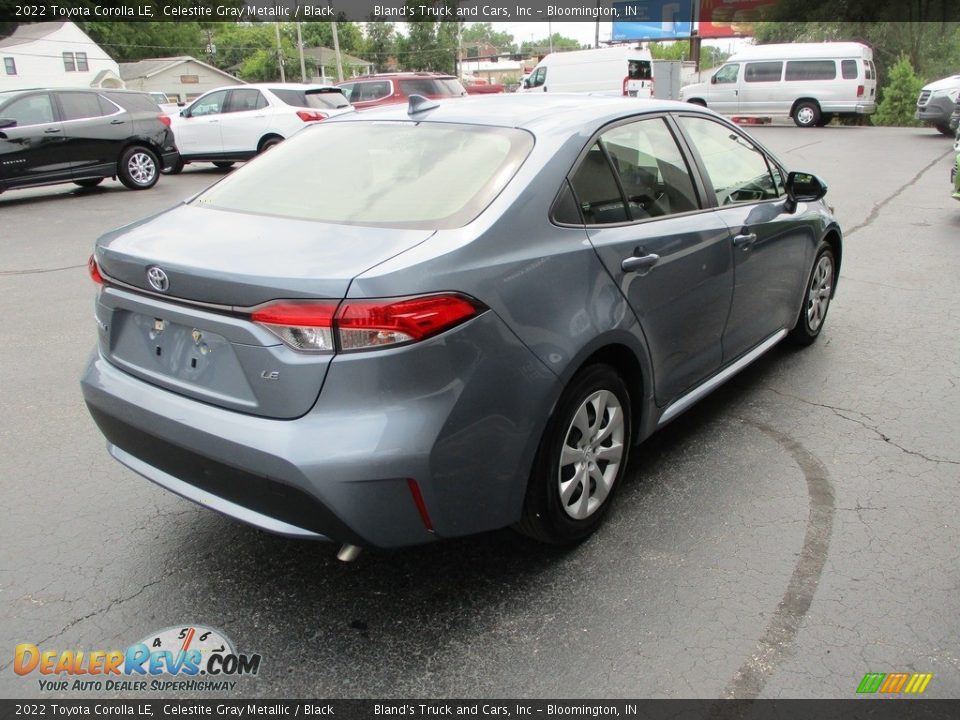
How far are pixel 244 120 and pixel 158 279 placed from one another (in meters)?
14.0

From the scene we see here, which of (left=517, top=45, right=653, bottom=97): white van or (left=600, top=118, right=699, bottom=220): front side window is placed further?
(left=517, top=45, right=653, bottom=97): white van

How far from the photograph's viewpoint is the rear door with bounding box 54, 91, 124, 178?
12.6 metres

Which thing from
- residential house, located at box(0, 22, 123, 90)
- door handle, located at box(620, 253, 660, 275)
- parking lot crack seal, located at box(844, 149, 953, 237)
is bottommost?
parking lot crack seal, located at box(844, 149, 953, 237)

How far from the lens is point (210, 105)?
15.9 m

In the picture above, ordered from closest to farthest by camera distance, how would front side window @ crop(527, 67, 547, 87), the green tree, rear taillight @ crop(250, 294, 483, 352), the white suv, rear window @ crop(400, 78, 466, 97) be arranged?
1. rear taillight @ crop(250, 294, 483, 352)
2. the white suv
3. rear window @ crop(400, 78, 466, 97)
4. the green tree
5. front side window @ crop(527, 67, 547, 87)

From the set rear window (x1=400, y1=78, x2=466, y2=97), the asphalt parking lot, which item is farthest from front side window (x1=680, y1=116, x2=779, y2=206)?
rear window (x1=400, y1=78, x2=466, y2=97)

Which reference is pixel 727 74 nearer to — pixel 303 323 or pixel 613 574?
pixel 613 574

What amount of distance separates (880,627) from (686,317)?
4.68 feet

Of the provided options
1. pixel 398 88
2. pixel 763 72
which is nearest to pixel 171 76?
pixel 763 72

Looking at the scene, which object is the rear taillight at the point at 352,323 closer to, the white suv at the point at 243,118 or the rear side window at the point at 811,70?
the white suv at the point at 243,118

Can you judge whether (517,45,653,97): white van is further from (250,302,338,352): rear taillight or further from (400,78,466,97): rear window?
(250,302,338,352): rear taillight

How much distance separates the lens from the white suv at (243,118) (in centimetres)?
1547

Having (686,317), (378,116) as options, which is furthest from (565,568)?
(378,116)

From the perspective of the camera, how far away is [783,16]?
127 feet
